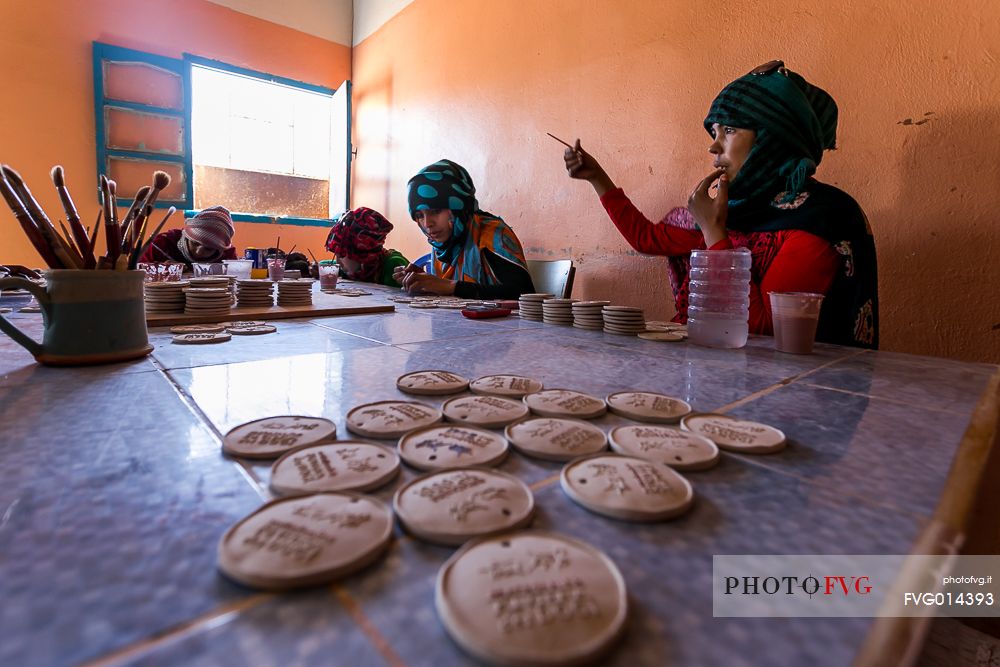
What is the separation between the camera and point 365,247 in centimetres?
370

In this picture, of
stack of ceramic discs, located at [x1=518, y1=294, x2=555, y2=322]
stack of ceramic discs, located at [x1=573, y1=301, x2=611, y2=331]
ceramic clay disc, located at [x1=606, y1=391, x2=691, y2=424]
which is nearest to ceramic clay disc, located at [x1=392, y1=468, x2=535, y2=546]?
ceramic clay disc, located at [x1=606, y1=391, x2=691, y2=424]

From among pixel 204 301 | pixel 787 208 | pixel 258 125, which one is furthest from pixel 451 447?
pixel 258 125

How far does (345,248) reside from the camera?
12.1 feet

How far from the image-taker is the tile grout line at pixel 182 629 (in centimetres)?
25

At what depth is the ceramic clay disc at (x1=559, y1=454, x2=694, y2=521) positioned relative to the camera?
16.0 inches

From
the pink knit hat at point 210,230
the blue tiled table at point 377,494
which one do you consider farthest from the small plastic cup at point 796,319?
the pink knit hat at point 210,230

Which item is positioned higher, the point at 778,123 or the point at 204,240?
the point at 778,123

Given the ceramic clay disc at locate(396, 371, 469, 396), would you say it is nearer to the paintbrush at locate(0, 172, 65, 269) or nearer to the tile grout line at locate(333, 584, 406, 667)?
the tile grout line at locate(333, 584, 406, 667)

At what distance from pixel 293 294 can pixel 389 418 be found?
4.35ft

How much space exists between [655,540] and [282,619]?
0.27 metres

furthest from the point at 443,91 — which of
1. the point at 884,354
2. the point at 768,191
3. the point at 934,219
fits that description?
the point at 884,354

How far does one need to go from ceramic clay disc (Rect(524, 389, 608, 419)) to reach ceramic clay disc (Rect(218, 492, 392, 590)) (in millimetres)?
312

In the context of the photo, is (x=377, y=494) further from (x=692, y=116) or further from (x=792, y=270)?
(x=692, y=116)

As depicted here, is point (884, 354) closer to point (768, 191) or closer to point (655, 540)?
point (768, 191)
